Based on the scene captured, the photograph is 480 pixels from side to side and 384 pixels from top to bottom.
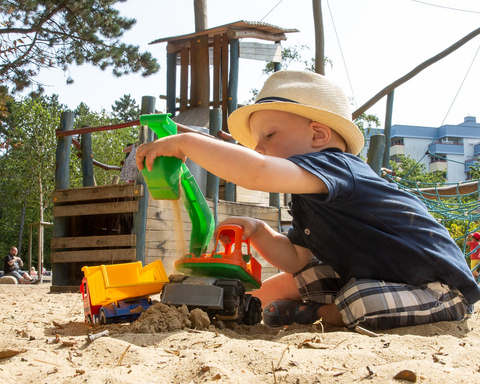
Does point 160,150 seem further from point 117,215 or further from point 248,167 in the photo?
point 117,215

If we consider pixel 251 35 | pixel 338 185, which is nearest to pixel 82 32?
pixel 251 35

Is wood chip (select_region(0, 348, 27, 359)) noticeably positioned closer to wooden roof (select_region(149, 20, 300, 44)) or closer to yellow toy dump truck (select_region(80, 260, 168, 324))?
yellow toy dump truck (select_region(80, 260, 168, 324))

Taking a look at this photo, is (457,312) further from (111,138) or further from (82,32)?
(111,138)

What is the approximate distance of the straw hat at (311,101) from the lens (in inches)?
71.9

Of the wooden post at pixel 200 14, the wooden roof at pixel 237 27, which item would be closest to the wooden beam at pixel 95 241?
the wooden roof at pixel 237 27

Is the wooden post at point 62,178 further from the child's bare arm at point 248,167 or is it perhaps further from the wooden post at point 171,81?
the wooden post at point 171,81

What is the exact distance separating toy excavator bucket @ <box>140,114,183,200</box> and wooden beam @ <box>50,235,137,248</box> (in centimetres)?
244

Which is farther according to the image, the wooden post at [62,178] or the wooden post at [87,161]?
the wooden post at [87,161]

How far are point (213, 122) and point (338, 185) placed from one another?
419 cm

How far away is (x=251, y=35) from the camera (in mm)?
9023

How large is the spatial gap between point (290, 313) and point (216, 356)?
39.8 inches

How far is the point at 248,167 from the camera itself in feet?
4.92

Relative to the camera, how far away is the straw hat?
183 centimetres

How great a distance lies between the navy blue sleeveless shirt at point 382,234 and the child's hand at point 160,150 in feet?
1.73
